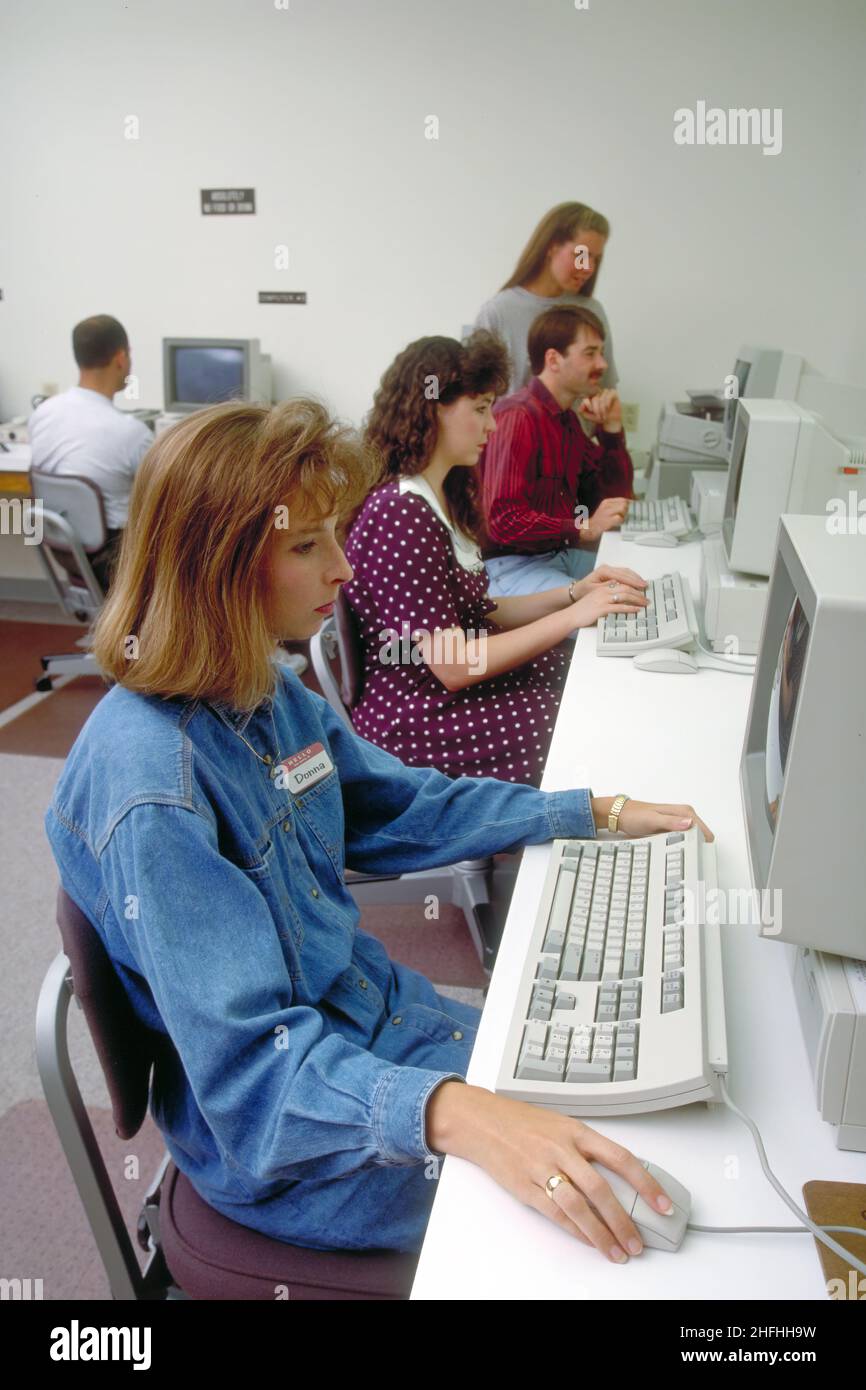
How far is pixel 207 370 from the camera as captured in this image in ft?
12.8

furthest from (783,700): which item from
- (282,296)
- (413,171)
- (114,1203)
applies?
(282,296)

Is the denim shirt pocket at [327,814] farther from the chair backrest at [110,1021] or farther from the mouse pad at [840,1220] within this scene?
the mouse pad at [840,1220]

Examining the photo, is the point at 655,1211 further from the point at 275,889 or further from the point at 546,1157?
the point at 275,889

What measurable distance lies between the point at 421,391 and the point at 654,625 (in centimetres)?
58

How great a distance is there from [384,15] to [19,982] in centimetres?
334

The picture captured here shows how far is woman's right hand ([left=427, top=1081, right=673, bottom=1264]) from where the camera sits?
2.23 feet

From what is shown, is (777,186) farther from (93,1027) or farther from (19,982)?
(93,1027)

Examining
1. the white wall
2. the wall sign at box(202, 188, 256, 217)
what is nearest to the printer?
the white wall

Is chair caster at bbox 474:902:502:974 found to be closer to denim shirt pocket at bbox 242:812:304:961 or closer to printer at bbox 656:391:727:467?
denim shirt pocket at bbox 242:812:304:961

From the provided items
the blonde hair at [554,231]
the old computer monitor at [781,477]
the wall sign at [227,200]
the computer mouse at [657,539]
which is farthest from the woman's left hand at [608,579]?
the wall sign at [227,200]

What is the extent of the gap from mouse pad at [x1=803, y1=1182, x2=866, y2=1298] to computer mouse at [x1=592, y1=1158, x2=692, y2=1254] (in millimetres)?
85

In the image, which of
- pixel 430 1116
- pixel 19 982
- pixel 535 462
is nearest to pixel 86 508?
pixel 535 462

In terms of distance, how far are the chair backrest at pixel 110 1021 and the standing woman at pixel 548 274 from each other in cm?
269

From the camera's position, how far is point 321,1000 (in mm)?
1006
